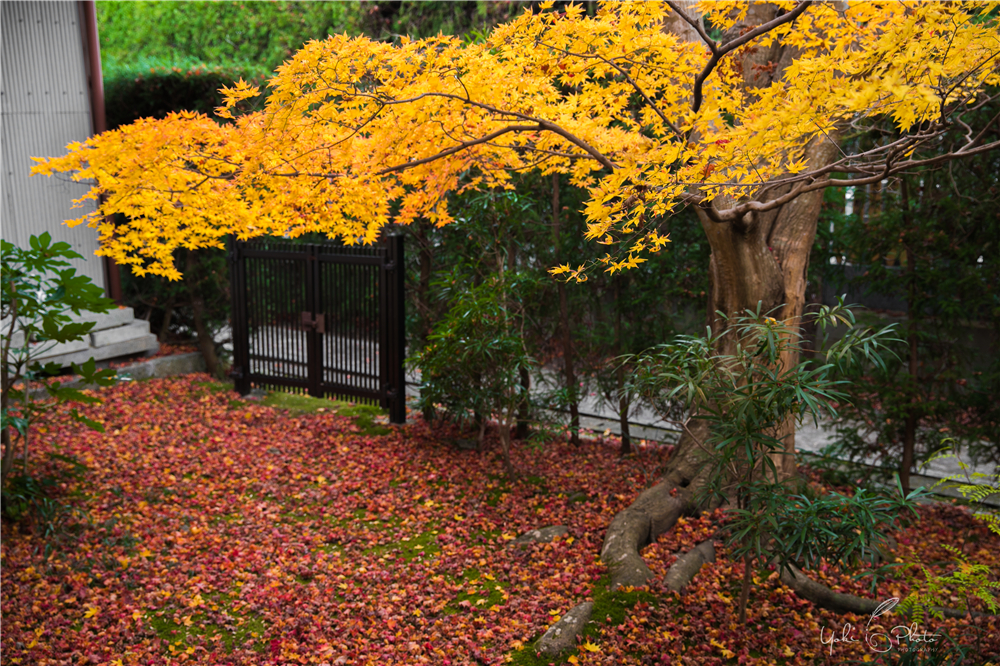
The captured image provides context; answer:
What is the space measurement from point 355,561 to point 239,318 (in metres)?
3.78

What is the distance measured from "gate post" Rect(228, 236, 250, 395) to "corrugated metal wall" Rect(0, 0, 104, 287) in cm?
175

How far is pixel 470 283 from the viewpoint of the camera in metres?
5.99

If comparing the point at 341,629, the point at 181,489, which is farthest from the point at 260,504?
the point at 341,629

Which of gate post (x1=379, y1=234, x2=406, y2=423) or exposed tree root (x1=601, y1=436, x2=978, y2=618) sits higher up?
gate post (x1=379, y1=234, x2=406, y2=423)

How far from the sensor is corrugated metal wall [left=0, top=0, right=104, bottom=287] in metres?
6.94

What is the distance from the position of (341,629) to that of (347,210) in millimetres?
2356

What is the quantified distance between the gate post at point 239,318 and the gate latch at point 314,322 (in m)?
0.84

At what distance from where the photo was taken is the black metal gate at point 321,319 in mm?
6230

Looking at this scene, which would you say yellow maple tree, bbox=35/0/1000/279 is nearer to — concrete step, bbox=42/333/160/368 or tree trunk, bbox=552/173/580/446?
tree trunk, bbox=552/173/580/446

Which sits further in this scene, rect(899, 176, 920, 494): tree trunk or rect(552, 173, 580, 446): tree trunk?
rect(552, 173, 580, 446): tree trunk

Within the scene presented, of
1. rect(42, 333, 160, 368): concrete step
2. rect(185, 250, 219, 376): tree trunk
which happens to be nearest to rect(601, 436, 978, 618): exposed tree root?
rect(185, 250, 219, 376): tree trunk

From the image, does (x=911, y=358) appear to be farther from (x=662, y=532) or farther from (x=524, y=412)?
(x=524, y=412)

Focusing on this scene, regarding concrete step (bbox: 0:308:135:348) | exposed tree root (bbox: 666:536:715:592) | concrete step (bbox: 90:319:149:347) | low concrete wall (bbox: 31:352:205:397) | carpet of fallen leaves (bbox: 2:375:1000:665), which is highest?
concrete step (bbox: 0:308:135:348)

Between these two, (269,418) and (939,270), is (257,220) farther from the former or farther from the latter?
(939,270)
